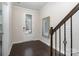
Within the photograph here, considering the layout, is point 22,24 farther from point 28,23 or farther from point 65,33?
point 65,33

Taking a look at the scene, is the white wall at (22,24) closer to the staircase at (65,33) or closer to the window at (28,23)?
the window at (28,23)

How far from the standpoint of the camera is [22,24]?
18.6 feet

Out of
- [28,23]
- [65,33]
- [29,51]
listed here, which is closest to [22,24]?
[28,23]

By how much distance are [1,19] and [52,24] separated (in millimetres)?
2385

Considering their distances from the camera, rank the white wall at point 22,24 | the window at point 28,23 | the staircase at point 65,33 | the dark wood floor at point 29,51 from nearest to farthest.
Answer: the staircase at point 65,33 < the dark wood floor at point 29,51 < the white wall at point 22,24 < the window at point 28,23

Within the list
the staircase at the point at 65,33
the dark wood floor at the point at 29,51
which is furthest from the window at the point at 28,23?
the staircase at the point at 65,33

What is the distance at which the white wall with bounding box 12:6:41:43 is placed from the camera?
5309 millimetres

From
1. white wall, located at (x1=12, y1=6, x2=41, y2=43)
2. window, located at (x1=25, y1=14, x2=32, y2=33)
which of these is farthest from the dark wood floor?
window, located at (x1=25, y1=14, x2=32, y2=33)

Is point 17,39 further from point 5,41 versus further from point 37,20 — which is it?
point 5,41

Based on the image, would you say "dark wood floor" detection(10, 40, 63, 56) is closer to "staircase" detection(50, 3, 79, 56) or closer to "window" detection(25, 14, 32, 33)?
"staircase" detection(50, 3, 79, 56)

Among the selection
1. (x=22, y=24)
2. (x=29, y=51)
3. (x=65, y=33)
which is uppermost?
(x=22, y=24)

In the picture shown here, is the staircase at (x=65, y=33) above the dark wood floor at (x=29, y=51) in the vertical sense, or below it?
above

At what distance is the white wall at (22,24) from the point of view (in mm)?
5309

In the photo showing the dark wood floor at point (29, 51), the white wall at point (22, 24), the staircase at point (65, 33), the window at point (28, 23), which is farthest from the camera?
the window at point (28, 23)
